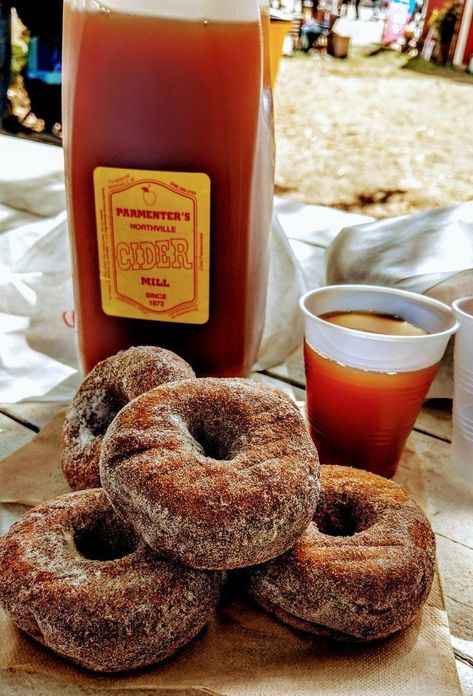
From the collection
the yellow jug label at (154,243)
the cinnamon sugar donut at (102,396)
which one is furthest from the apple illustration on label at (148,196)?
the cinnamon sugar donut at (102,396)

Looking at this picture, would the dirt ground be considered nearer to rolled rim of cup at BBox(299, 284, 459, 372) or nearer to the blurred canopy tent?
the blurred canopy tent

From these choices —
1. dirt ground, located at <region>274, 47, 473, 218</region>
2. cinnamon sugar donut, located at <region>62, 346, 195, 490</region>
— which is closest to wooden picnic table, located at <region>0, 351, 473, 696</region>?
cinnamon sugar donut, located at <region>62, 346, 195, 490</region>

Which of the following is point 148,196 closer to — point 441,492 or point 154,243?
A: point 154,243

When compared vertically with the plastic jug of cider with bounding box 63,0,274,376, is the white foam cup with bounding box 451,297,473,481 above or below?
below

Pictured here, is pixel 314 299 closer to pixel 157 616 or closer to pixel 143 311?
pixel 143 311

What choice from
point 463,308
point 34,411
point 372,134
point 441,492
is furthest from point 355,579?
point 372,134

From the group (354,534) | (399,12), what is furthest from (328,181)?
(354,534)

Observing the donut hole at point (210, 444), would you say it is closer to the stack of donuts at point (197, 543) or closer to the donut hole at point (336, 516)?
the stack of donuts at point (197, 543)
